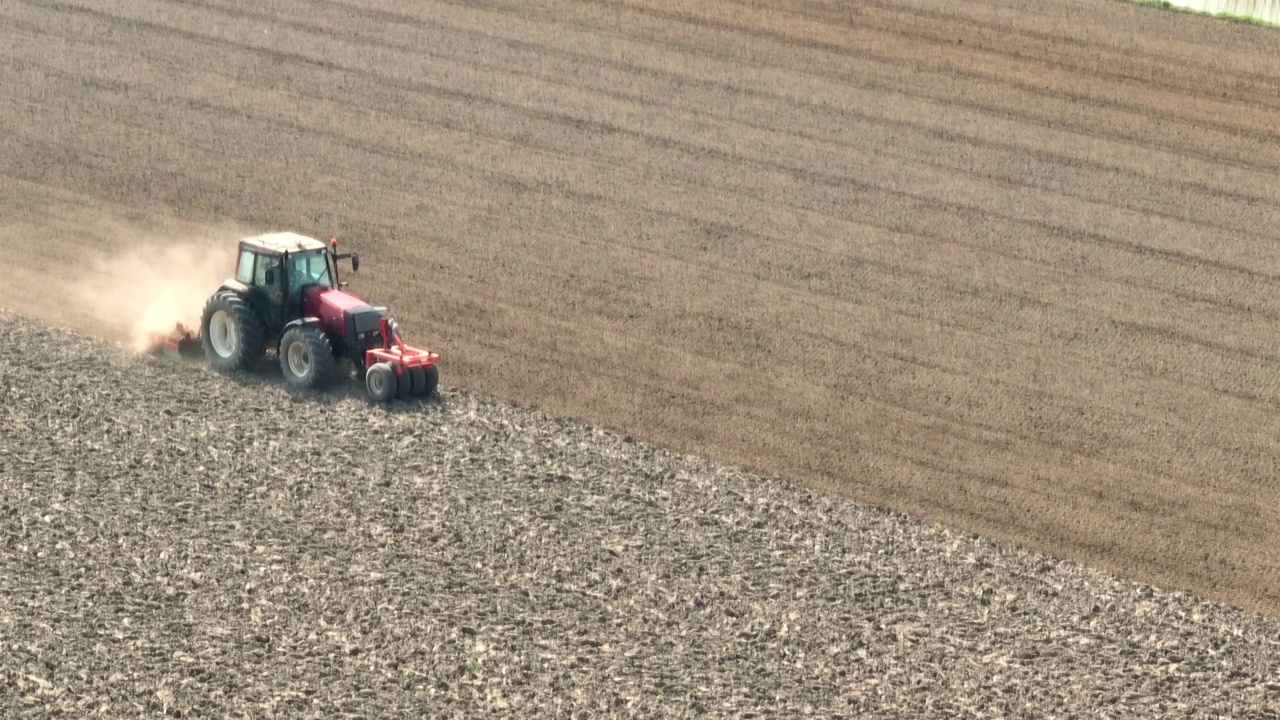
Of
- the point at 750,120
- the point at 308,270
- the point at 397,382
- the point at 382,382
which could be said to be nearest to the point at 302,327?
the point at 308,270

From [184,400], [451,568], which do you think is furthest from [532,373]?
[451,568]

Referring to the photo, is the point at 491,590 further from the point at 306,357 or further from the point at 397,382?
the point at 306,357

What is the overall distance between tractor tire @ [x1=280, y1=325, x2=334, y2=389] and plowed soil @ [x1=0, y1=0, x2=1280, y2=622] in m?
2.28

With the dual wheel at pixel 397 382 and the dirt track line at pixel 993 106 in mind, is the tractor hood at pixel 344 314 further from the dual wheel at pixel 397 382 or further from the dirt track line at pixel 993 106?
the dirt track line at pixel 993 106

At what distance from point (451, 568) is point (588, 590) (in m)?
1.28

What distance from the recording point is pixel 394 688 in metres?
14.8

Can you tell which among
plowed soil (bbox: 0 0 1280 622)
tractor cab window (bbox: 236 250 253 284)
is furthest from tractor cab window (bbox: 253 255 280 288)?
plowed soil (bbox: 0 0 1280 622)

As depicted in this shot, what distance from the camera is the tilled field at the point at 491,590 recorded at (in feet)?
49.2

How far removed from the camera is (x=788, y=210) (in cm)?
2742

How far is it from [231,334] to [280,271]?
93 centimetres

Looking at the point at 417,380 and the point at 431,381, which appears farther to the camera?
the point at 431,381

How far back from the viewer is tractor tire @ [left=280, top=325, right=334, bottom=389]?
66.2 ft

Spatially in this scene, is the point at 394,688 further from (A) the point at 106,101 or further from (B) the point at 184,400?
(A) the point at 106,101

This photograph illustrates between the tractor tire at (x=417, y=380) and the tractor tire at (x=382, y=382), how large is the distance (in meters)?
0.25
